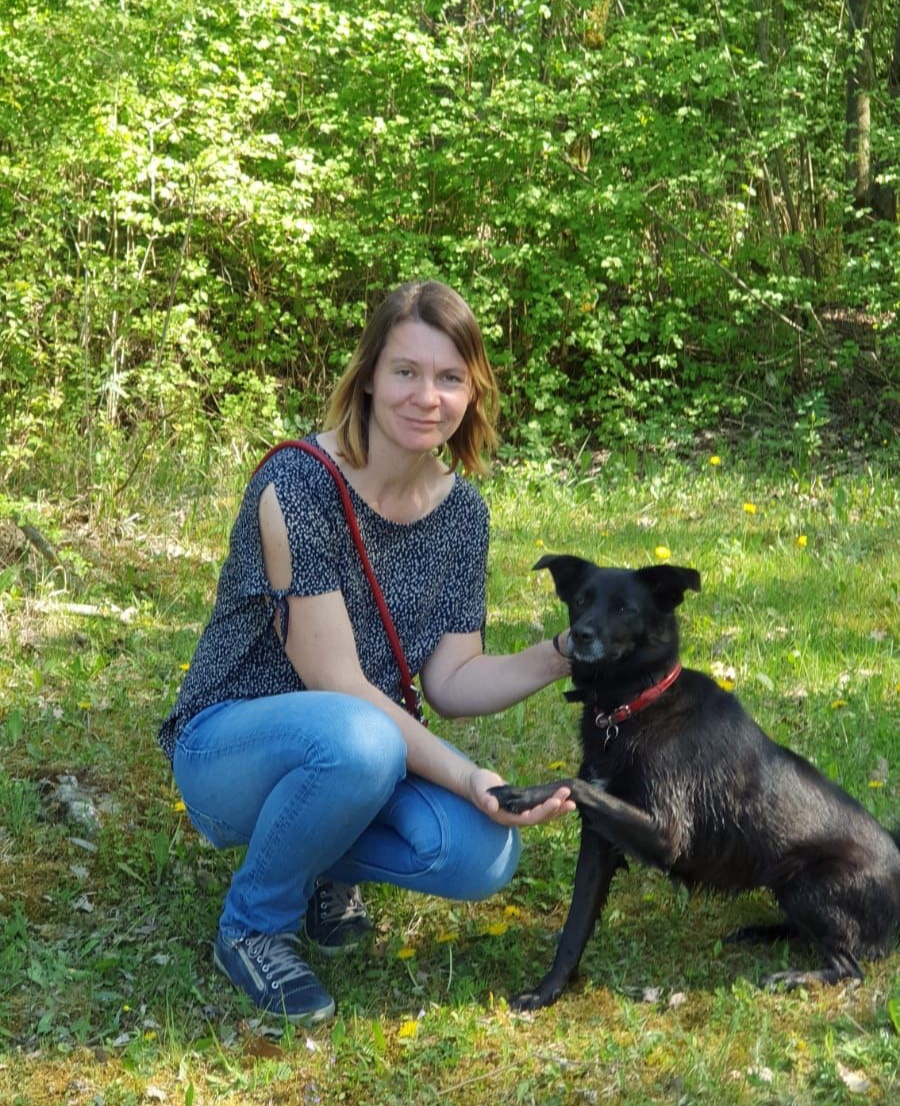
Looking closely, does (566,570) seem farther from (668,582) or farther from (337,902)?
(337,902)

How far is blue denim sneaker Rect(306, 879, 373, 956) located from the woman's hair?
1.13 metres

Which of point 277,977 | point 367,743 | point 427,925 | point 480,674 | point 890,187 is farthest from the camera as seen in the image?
point 890,187

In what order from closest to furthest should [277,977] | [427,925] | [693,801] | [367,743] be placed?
[367,743] < [277,977] < [693,801] < [427,925]

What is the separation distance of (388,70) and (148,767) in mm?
5898

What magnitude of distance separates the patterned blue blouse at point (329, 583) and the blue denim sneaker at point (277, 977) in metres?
0.53

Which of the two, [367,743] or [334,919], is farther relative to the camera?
[334,919]

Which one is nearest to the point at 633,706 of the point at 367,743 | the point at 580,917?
the point at 580,917

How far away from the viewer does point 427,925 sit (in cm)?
343

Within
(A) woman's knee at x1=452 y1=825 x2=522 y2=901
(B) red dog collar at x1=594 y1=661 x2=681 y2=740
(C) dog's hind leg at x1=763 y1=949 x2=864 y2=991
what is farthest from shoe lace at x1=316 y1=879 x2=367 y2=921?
(C) dog's hind leg at x1=763 y1=949 x2=864 y2=991

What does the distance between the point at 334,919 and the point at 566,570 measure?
1.09 m

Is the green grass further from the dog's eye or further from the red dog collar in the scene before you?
the dog's eye

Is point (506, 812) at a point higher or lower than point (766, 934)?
higher

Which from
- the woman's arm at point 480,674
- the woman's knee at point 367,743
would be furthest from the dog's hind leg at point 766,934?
the woman's knee at point 367,743

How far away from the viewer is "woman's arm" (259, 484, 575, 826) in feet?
9.87
